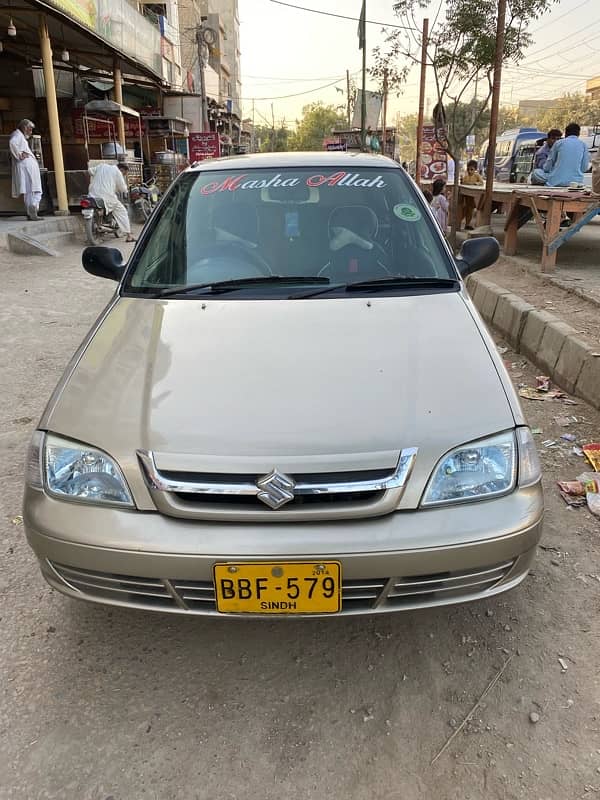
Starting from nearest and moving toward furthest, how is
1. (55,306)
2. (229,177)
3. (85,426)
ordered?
(85,426) → (229,177) → (55,306)

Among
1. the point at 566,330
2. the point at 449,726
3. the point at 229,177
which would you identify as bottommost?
the point at 449,726

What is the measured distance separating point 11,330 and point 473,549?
5558 millimetres

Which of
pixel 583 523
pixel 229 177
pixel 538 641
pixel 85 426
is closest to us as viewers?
pixel 85 426

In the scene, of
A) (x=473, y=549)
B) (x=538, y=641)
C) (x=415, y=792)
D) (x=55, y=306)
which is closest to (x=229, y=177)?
(x=473, y=549)

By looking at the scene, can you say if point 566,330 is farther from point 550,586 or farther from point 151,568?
point 151,568

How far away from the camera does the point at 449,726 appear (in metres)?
1.85

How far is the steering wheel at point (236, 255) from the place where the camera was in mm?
2777

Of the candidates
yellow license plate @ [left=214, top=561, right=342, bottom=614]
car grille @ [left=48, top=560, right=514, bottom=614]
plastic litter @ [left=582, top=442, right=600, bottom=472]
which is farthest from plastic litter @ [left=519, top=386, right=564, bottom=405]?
yellow license plate @ [left=214, top=561, right=342, bottom=614]

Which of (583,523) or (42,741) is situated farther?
(583,523)

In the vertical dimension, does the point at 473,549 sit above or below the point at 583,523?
above

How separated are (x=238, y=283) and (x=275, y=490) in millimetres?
1256

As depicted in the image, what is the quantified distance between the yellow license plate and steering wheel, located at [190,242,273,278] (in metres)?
1.47

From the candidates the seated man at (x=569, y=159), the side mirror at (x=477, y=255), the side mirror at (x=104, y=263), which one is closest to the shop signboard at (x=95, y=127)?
the seated man at (x=569, y=159)

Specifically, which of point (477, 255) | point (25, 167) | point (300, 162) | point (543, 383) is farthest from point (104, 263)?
point (25, 167)
